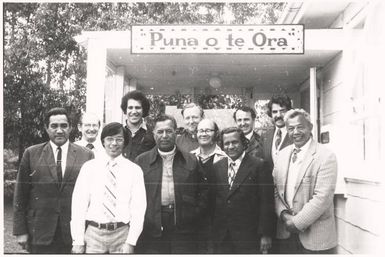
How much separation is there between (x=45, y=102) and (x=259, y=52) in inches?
59.2

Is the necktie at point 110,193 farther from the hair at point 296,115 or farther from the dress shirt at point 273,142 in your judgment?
the hair at point 296,115

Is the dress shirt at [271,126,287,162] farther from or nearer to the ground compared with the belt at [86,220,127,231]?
farther from the ground

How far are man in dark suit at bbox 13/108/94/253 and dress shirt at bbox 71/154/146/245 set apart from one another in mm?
128

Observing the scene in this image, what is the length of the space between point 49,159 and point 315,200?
1.72 m

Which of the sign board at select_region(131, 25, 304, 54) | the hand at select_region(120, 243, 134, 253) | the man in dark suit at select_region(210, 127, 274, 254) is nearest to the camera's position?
the hand at select_region(120, 243, 134, 253)

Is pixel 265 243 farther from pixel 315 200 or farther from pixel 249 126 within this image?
pixel 249 126

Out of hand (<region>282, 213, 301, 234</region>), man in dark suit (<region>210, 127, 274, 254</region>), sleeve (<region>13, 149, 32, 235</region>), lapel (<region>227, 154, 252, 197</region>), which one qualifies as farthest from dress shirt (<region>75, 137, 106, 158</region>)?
hand (<region>282, 213, 301, 234</region>)

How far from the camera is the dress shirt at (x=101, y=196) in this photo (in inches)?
103

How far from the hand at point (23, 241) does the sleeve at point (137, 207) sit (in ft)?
2.36

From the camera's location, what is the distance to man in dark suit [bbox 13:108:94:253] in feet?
9.20

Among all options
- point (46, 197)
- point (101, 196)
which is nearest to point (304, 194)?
point (101, 196)

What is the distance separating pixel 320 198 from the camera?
275 centimetres

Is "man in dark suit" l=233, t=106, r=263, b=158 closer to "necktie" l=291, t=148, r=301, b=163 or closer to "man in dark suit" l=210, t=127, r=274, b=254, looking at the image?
"man in dark suit" l=210, t=127, r=274, b=254

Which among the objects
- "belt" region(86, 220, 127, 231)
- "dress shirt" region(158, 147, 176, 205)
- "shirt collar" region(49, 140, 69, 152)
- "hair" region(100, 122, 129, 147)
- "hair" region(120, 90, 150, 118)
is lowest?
"belt" region(86, 220, 127, 231)
